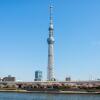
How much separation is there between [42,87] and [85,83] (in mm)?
24091

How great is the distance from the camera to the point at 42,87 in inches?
6978

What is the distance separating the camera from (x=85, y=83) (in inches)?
7323

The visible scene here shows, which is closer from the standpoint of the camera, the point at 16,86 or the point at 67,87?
the point at 67,87

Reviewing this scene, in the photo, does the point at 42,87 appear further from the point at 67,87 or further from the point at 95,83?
the point at 95,83

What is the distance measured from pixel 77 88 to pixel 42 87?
18.4m

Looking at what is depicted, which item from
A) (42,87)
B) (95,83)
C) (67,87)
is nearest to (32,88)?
(42,87)

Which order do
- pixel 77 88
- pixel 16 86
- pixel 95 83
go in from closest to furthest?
pixel 77 88 → pixel 95 83 → pixel 16 86

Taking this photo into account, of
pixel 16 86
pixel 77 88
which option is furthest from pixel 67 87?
pixel 16 86

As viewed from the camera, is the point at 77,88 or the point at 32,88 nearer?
the point at 77,88

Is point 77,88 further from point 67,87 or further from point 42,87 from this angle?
point 42,87

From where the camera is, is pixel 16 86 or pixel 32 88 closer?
pixel 32 88

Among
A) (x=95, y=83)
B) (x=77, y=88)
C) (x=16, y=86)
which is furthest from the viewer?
(x=16, y=86)

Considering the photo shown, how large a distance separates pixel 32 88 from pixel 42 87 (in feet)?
22.6

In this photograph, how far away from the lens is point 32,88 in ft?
596
